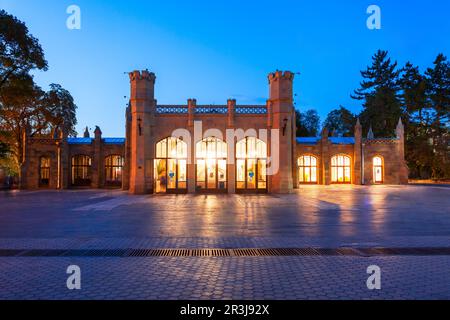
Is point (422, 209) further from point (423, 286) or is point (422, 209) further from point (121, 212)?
point (121, 212)

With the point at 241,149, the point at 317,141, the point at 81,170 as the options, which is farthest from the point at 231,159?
the point at 81,170

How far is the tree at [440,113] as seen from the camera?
47.9 meters

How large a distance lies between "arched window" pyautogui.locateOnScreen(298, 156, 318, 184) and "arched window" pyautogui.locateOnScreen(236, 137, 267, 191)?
45.0 feet

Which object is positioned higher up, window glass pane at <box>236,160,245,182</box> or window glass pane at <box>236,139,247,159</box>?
window glass pane at <box>236,139,247,159</box>

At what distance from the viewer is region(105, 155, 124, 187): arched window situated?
3794cm

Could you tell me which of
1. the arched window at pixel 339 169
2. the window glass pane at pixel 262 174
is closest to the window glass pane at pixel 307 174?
the arched window at pixel 339 169

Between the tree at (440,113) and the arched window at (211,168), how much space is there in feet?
113

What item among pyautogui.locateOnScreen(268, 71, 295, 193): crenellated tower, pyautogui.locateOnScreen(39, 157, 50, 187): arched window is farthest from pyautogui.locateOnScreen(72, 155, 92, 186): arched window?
pyautogui.locateOnScreen(268, 71, 295, 193): crenellated tower

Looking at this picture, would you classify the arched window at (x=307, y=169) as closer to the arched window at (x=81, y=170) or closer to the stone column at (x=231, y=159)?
the stone column at (x=231, y=159)

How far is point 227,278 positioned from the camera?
5.76 metres

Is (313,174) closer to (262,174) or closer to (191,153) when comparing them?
(262,174)

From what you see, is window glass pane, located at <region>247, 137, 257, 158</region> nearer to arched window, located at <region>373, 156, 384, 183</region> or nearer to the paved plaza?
the paved plaza

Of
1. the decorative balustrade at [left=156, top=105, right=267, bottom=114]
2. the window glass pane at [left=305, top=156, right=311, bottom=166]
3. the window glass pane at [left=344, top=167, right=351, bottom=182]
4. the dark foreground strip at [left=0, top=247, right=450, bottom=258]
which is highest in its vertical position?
the decorative balustrade at [left=156, top=105, right=267, bottom=114]
